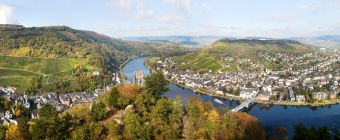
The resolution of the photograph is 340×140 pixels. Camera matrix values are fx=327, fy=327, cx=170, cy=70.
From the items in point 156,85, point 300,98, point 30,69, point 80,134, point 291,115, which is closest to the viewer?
point 80,134

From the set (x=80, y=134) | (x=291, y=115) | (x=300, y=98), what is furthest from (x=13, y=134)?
(x=300, y=98)

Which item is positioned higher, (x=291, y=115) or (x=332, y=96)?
(x=332, y=96)

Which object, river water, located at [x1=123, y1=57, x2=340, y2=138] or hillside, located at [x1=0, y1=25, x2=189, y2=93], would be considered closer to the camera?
river water, located at [x1=123, y1=57, x2=340, y2=138]

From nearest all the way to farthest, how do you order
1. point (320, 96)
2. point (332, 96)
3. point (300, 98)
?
point (300, 98)
point (320, 96)
point (332, 96)

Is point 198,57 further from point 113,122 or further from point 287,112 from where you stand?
point 113,122

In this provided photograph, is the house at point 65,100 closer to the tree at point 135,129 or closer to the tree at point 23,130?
the tree at point 23,130

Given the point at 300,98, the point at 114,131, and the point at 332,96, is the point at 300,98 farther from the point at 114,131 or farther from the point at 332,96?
the point at 114,131

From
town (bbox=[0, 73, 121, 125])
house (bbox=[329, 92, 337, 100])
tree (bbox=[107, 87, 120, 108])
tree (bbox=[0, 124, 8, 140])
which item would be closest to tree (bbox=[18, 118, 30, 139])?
tree (bbox=[0, 124, 8, 140])

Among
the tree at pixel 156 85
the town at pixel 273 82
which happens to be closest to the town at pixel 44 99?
the tree at pixel 156 85

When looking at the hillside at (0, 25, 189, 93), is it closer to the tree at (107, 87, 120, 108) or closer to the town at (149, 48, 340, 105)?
the town at (149, 48, 340, 105)
